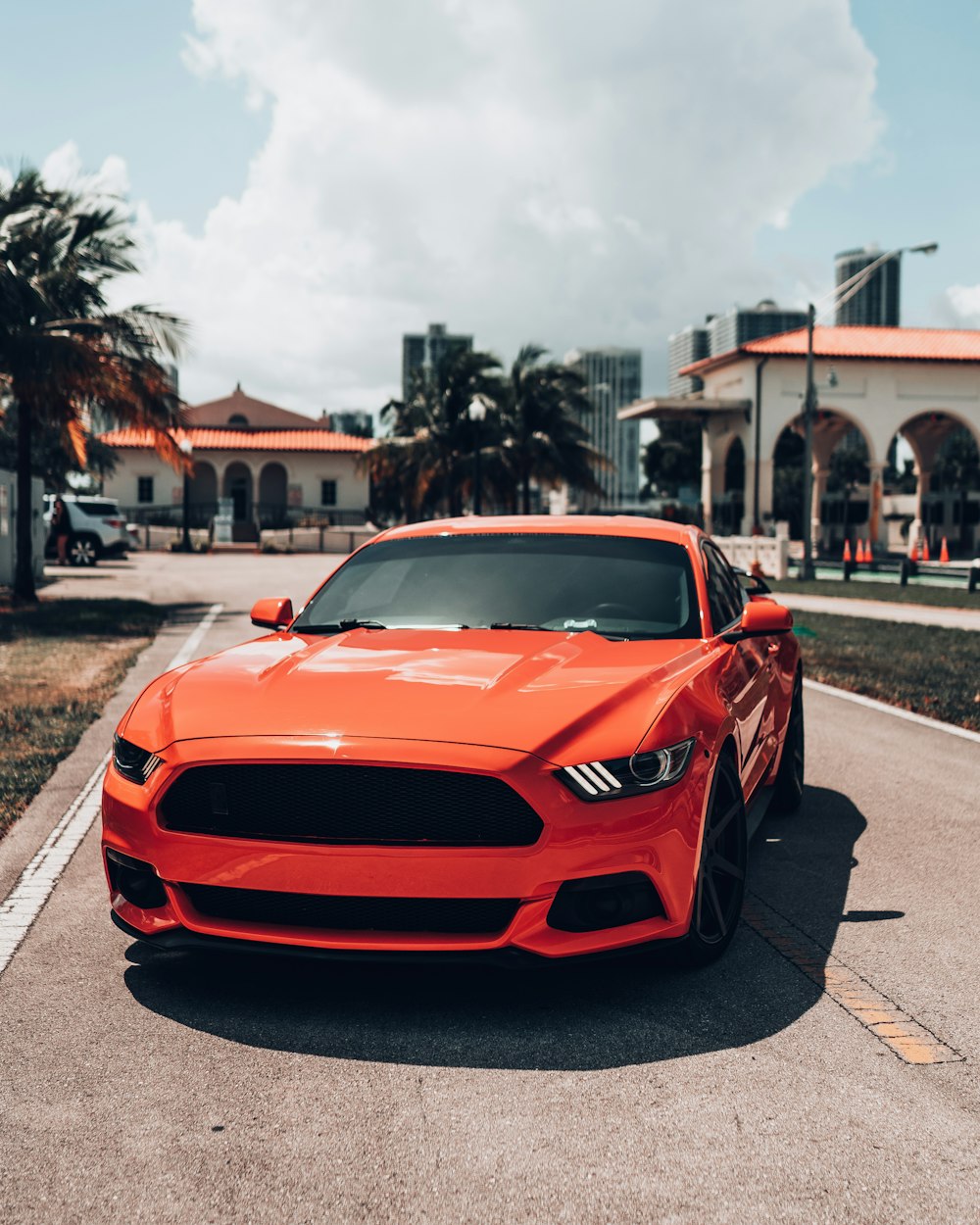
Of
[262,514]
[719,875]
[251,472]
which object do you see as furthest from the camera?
[251,472]

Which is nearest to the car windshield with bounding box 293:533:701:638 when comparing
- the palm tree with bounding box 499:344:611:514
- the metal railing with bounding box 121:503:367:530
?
the palm tree with bounding box 499:344:611:514

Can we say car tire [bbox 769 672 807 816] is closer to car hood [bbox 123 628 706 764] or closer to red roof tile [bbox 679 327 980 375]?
car hood [bbox 123 628 706 764]

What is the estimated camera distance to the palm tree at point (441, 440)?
162ft

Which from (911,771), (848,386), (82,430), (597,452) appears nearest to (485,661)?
(911,771)

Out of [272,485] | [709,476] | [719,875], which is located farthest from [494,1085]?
[272,485]

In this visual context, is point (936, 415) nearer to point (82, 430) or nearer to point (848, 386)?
point (848, 386)

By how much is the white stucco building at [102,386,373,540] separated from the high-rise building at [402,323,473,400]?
20.0ft

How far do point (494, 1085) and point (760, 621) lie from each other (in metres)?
2.40

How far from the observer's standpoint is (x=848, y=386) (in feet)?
177

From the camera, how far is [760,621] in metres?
5.27

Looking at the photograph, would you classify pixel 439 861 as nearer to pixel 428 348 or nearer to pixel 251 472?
pixel 251 472

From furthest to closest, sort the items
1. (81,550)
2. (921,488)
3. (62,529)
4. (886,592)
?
(921,488) < (81,550) < (62,529) < (886,592)

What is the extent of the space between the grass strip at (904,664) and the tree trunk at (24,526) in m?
12.7

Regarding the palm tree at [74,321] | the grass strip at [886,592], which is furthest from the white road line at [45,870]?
the grass strip at [886,592]
